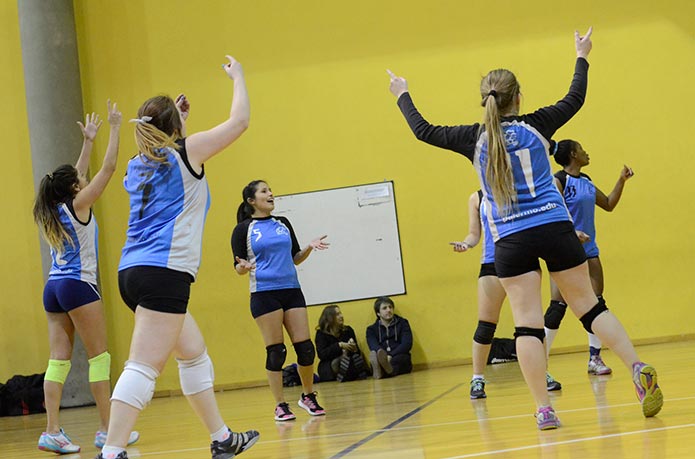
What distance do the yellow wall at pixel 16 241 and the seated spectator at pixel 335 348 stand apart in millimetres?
3079

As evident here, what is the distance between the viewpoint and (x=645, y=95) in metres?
8.98

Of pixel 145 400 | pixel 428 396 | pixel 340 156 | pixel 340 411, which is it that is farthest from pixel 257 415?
pixel 340 156

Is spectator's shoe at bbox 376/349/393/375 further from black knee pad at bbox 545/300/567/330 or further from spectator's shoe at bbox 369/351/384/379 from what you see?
black knee pad at bbox 545/300/567/330

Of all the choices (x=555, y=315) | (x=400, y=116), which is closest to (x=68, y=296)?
(x=555, y=315)

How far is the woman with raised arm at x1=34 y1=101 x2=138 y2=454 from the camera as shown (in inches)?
199

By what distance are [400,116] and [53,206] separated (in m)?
4.91

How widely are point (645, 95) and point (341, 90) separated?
3070 millimetres

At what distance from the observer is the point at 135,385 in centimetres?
320

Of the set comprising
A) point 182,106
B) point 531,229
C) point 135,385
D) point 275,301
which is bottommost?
point 135,385

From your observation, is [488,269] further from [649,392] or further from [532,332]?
[649,392]

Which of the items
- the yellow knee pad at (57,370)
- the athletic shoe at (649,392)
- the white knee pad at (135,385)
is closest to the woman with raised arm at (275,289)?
the yellow knee pad at (57,370)

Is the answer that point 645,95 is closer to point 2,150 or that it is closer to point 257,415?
point 257,415

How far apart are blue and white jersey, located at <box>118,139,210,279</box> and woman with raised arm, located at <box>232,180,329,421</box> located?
6.90 ft

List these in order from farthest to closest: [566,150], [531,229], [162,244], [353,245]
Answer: [353,245], [566,150], [531,229], [162,244]
